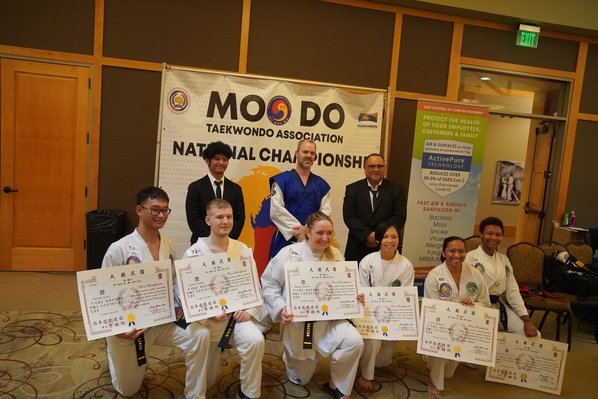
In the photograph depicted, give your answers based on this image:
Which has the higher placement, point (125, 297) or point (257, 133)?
point (257, 133)

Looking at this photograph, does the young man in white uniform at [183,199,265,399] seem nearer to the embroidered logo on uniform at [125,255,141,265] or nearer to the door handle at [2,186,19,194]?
the embroidered logo on uniform at [125,255,141,265]

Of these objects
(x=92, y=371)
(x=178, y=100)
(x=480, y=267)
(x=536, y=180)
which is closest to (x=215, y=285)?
(x=92, y=371)

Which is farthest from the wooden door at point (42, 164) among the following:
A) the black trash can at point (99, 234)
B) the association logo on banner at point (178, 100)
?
the association logo on banner at point (178, 100)

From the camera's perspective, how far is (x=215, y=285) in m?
2.44

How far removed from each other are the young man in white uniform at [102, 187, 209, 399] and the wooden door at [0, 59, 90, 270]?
2761 mm

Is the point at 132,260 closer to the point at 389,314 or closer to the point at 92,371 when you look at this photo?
the point at 92,371

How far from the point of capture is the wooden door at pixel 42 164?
4.55 metres

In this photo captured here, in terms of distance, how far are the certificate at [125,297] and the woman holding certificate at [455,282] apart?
1853 millimetres

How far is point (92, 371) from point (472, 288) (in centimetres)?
273

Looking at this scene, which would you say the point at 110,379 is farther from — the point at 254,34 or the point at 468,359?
the point at 254,34

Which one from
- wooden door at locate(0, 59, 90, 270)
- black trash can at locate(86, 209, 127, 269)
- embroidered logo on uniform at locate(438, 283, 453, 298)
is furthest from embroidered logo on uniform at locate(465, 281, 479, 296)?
wooden door at locate(0, 59, 90, 270)

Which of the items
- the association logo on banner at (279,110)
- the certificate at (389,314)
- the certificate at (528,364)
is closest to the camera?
the certificate at (389,314)

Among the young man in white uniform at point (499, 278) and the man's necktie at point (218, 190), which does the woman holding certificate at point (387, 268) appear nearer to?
the young man in white uniform at point (499, 278)

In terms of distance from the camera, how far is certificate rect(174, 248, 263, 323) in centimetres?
235
